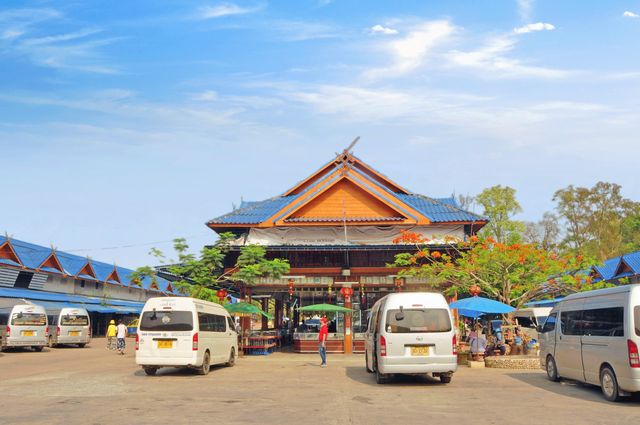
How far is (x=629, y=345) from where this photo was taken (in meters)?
11.5

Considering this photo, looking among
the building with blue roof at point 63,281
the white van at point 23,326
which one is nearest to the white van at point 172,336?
the building with blue roof at point 63,281

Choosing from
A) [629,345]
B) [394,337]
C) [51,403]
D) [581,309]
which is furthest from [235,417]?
[581,309]

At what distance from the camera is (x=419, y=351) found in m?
14.6

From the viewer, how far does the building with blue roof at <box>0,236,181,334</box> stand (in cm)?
3803

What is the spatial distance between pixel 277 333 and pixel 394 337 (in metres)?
18.2

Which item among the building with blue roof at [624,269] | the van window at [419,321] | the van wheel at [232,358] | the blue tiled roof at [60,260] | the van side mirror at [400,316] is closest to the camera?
the van window at [419,321]

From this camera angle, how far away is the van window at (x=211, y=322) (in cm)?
1767

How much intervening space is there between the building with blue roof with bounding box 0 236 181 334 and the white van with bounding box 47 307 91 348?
3.66 m

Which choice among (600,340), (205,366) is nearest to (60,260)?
(205,366)

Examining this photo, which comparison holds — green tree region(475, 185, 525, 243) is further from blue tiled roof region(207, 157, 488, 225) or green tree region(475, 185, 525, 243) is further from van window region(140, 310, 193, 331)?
van window region(140, 310, 193, 331)

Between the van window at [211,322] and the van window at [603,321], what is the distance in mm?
10197

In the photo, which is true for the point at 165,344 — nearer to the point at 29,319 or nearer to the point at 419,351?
the point at 419,351

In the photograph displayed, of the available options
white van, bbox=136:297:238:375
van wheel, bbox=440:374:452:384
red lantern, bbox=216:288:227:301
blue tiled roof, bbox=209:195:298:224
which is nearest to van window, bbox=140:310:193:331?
white van, bbox=136:297:238:375

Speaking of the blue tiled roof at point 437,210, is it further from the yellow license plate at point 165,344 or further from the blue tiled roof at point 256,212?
the yellow license plate at point 165,344
